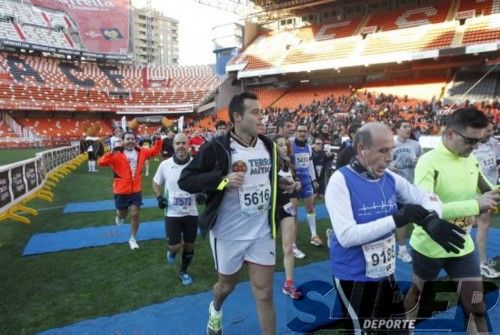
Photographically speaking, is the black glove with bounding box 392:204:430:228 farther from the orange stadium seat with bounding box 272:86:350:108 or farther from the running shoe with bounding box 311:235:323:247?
the orange stadium seat with bounding box 272:86:350:108

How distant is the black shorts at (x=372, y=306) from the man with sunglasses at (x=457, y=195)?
72cm

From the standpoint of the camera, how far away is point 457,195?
3.28m

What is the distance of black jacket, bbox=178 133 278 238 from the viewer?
332 centimetres

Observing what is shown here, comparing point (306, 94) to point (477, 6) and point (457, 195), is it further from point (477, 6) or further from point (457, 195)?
point (457, 195)

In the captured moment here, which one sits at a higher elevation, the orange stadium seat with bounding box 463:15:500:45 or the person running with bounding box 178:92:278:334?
the orange stadium seat with bounding box 463:15:500:45

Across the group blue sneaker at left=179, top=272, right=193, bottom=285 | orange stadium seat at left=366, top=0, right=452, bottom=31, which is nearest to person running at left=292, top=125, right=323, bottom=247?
blue sneaker at left=179, top=272, right=193, bottom=285

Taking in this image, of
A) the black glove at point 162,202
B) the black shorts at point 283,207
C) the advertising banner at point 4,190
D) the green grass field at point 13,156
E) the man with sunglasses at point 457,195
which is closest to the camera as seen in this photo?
the man with sunglasses at point 457,195

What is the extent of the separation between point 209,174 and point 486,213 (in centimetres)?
396

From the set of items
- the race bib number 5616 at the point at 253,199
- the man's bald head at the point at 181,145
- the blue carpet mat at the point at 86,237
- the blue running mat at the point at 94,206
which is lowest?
the blue running mat at the point at 94,206

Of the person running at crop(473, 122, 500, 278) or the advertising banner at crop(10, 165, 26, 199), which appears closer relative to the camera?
the person running at crop(473, 122, 500, 278)

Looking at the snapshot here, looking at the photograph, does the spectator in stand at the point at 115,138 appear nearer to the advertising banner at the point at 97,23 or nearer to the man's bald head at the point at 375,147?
the man's bald head at the point at 375,147

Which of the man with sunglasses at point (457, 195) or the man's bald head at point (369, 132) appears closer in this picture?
the man's bald head at point (369, 132)

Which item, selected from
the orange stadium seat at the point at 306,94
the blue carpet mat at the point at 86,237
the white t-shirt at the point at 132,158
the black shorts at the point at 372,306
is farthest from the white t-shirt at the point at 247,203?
the orange stadium seat at the point at 306,94

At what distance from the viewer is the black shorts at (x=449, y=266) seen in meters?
3.13
